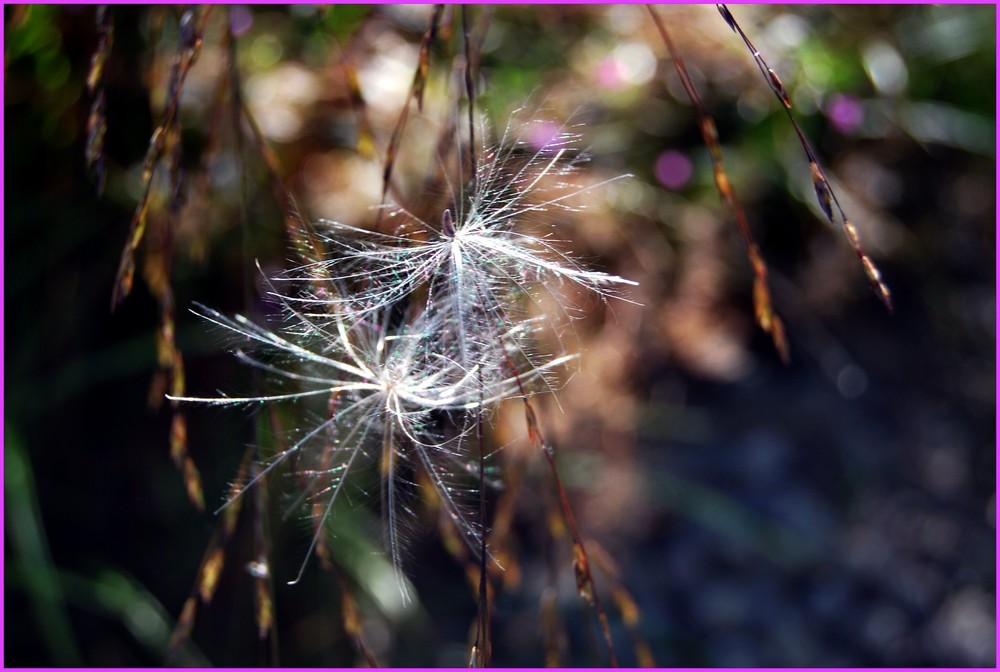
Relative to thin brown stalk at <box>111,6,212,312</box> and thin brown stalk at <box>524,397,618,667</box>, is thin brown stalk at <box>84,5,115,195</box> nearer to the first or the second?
thin brown stalk at <box>111,6,212,312</box>

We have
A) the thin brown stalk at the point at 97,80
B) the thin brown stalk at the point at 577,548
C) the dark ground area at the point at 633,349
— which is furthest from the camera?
the dark ground area at the point at 633,349

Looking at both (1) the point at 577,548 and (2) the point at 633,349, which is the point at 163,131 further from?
(2) the point at 633,349

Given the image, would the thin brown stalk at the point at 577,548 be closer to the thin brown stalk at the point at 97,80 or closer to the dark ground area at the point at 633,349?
the thin brown stalk at the point at 97,80

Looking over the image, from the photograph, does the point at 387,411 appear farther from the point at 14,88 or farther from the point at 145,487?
the point at 14,88

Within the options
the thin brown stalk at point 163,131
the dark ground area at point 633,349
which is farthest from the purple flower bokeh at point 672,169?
the thin brown stalk at point 163,131

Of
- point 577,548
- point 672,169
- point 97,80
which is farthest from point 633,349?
point 97,80

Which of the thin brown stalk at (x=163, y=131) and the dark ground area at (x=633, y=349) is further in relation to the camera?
the dark ground area at (x=633, y=349)

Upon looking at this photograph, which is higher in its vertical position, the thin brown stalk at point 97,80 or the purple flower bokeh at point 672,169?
the thin brown stalk at point 97,80

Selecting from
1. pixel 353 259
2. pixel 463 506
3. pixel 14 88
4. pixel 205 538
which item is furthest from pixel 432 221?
pixel 14 88

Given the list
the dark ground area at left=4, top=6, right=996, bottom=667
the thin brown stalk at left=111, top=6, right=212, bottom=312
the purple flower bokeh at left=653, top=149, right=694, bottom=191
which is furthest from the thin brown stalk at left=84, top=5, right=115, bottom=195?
the purple flower bokeh at left=653, top=149, right=694, bottom=191
